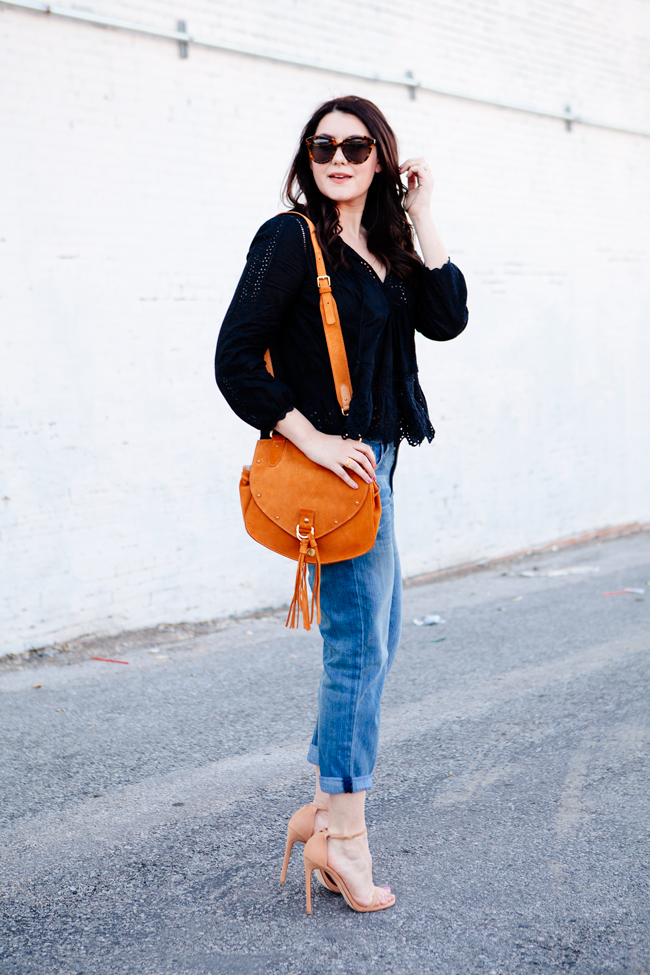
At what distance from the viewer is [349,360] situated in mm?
2180

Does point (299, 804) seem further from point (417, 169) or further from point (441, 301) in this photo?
point (417, 169)

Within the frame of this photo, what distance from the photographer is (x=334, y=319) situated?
84.1 inches

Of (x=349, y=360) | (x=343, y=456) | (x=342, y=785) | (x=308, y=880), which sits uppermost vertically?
(x=349, y=360)

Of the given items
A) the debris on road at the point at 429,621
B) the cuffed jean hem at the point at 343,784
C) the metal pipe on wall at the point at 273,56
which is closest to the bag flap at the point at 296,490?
the cuffed jean hem at the point at 343,784

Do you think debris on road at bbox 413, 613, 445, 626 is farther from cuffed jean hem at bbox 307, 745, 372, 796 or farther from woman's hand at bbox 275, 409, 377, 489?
woman's hand at bbox 275, 409, 377, 489

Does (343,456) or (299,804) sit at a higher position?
(343,456)

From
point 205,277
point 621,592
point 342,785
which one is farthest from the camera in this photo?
point 621,592

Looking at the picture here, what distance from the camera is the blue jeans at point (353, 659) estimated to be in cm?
220

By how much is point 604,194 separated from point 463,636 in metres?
5.38

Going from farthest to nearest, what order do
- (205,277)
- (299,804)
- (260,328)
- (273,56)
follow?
(273,56), (205,277), (299,804), (260,328)

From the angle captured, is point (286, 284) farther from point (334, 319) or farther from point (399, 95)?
point (399, 95)

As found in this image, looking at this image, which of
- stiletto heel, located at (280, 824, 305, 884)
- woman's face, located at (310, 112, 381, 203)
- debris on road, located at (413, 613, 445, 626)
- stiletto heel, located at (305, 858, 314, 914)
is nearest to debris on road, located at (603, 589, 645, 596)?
debris on road, located at (413, 613, 445, 626)

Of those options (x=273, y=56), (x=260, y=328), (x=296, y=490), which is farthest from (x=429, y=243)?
(x=273, y=56)

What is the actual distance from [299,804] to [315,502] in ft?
4.58
